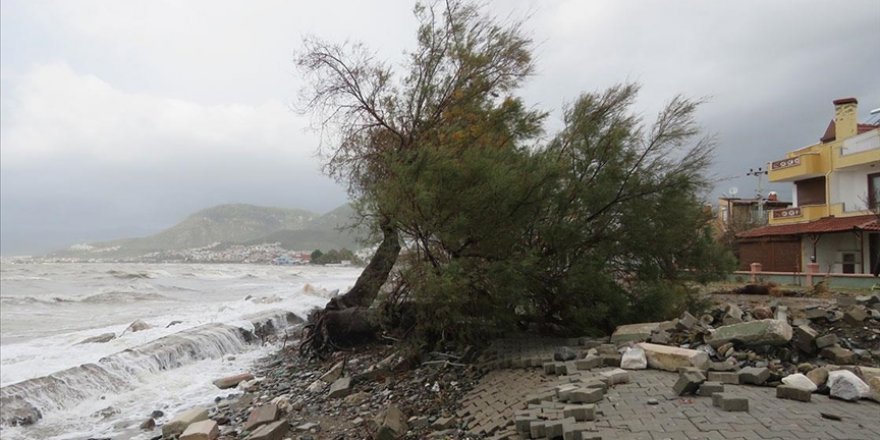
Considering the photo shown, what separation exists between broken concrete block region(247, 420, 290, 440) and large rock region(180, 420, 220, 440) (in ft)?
2.20

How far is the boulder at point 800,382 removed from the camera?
17.6 ft

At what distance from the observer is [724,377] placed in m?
5.94

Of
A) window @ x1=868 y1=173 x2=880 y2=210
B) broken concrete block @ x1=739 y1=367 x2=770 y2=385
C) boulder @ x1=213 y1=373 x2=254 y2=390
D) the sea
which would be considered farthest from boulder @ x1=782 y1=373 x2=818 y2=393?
window @ x1=868 y1=173 x2=880 y2=210

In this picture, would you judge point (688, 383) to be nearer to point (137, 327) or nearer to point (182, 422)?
point (182, 422)

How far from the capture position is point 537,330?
10539 millimetres

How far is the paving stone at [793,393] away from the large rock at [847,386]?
1.10 ft

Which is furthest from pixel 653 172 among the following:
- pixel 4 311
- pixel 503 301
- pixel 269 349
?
pixel 4 311

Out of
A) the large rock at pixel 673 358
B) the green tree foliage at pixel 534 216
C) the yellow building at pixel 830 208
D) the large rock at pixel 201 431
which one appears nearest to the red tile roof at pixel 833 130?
the yellow building at pixel 830 208

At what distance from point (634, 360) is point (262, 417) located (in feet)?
18.5

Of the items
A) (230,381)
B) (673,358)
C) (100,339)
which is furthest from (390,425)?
(100,339)

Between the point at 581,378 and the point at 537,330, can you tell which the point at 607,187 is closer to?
the point at 537,330

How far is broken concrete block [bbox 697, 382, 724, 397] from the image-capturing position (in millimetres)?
5316

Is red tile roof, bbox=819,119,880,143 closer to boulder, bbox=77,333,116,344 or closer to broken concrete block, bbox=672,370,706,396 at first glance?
broken concrete block, bbox=672,370,706,396

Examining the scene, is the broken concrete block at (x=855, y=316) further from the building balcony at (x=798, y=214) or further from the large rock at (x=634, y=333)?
the building balcony at (x=798, y=214)
